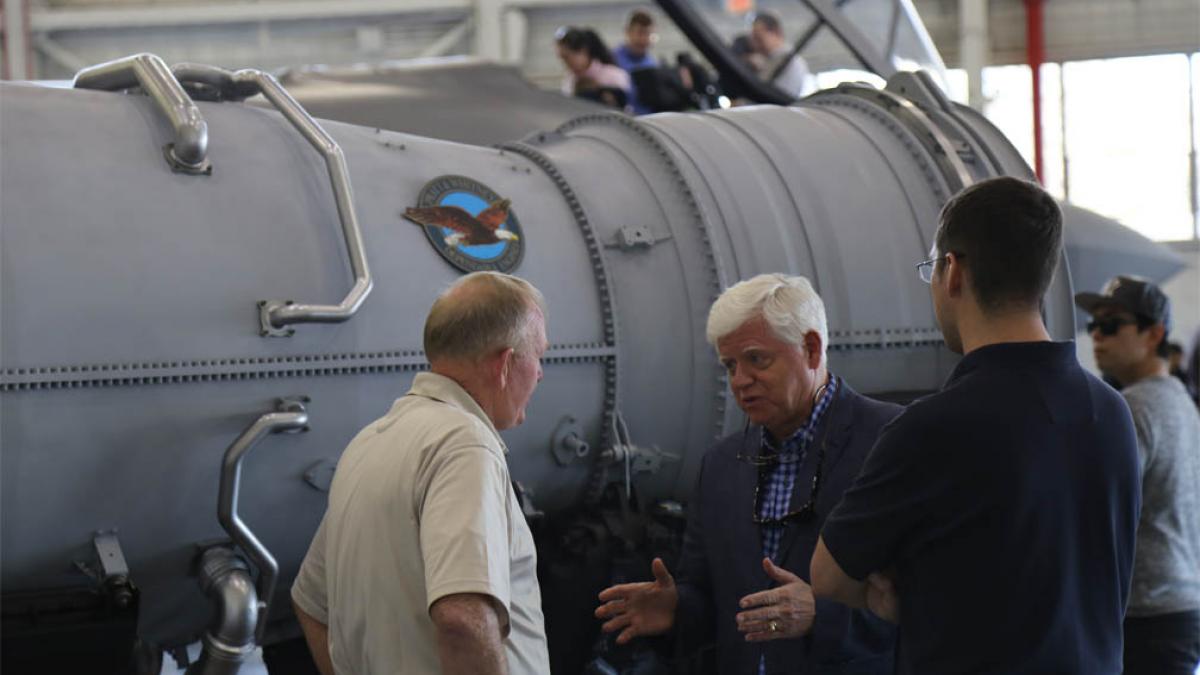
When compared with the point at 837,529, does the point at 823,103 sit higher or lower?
higher

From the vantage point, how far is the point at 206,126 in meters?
3.34

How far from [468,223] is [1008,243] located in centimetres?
203

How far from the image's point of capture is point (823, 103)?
198 inches

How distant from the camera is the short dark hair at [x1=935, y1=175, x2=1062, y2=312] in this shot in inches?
79.4

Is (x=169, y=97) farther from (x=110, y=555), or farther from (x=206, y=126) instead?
(x=110, y=555)

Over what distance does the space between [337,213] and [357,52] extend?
11800 millimetres

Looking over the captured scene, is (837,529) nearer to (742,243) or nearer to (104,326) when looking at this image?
(104,326)

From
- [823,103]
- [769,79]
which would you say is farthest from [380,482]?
[769,79]

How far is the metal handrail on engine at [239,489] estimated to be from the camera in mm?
3160

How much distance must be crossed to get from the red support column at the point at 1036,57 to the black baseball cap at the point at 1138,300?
36.7 feet

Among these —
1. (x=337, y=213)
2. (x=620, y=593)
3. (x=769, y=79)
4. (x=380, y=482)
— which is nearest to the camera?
(x=380, y=482)

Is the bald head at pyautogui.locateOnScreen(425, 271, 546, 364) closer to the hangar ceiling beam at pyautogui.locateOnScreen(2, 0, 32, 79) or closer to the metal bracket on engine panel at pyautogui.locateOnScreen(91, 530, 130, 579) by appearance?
the metal bracket on engine panel at pyautogui.locateOnScreen(91, 530, 130, 579)

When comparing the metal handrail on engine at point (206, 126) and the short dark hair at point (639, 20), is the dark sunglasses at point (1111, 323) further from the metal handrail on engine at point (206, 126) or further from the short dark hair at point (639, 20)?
the short dark hair at point (639, 20)

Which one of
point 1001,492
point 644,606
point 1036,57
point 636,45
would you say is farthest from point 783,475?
point 1036,57
